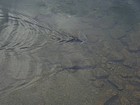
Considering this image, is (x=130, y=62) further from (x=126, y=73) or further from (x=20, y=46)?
(x=20, y=46)

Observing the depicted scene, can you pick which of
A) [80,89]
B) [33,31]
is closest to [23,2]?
[33,31]

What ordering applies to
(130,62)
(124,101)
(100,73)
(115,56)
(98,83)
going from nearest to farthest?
1. (124,101)
2. (98,83)
3. (100,73)
4. (130,62)
5. (115,56)

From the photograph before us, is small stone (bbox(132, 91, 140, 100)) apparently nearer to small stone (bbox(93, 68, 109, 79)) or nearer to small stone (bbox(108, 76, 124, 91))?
small stone (bbox(108, 76, 124, 91))

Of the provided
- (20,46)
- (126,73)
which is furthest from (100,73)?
(20,46)

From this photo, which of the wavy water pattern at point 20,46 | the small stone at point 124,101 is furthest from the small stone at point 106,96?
the wavy water pattern at point 20,46

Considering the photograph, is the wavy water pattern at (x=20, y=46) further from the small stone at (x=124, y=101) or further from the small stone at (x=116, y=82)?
the small stone at (x=124, y=101)

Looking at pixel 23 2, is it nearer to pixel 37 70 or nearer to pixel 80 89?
pixel 37 70

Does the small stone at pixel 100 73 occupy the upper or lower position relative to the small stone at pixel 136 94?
upper

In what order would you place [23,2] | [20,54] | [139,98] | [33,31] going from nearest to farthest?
[139,98] < [20,54] < [33,31] < [23,2]
